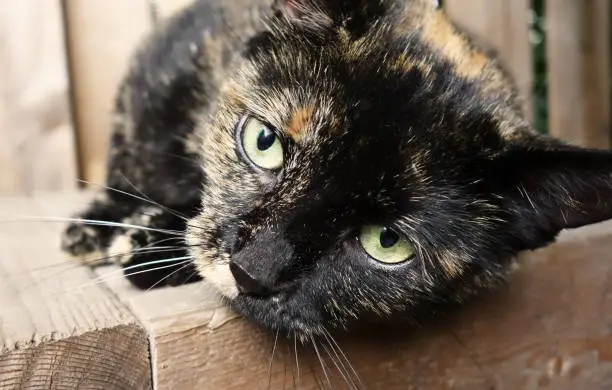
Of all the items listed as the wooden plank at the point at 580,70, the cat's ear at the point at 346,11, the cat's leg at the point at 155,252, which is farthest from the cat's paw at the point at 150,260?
the wooden plank at the point at 580,70

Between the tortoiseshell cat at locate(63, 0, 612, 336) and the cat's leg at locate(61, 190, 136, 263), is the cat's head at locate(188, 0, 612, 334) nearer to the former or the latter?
the tortoiseshell cat at locate(63, 0, 612, 336)

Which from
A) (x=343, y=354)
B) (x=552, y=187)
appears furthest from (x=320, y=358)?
(x=552, y=187)

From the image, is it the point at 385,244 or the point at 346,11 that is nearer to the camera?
the point at 385,244

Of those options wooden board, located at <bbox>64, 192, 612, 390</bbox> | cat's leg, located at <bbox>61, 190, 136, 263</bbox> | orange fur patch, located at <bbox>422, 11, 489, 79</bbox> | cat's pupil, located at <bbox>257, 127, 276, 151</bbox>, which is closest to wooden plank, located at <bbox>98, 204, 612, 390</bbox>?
wooden board, located at <bbox>64, 192, 612, 390</bbox>

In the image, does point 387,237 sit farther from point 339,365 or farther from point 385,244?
point 339,365

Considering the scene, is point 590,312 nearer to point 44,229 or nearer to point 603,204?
point 603,204

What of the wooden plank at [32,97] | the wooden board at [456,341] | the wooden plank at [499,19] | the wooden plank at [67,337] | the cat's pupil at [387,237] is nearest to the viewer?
the wooden plank at [67,337]

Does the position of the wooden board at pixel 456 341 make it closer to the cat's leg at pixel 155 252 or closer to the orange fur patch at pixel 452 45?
the cat's leg at pixel 155 252

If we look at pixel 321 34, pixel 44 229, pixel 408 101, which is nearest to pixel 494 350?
pixel 408 101

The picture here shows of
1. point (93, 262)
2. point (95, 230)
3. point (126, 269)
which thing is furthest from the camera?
point (95, 230)
